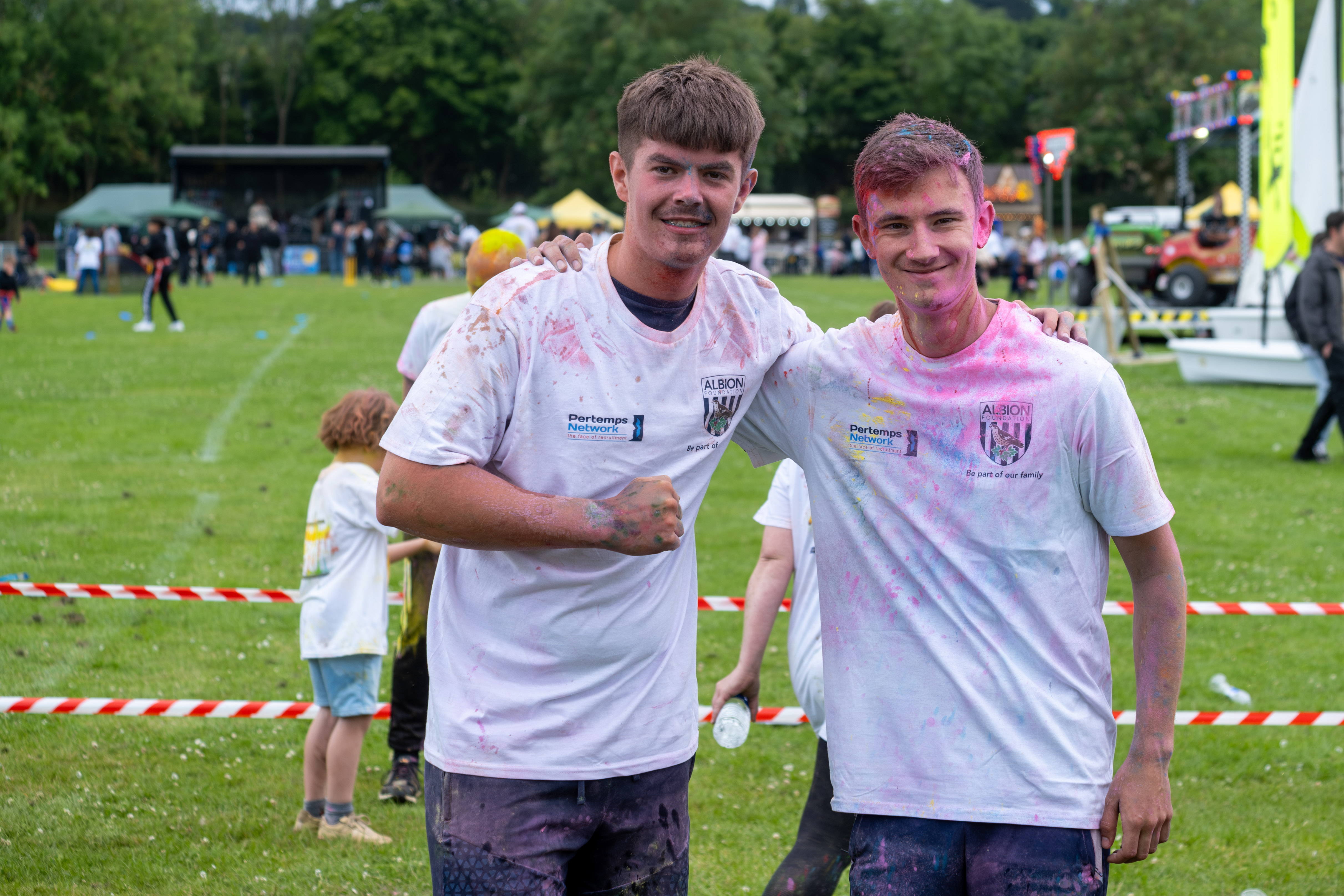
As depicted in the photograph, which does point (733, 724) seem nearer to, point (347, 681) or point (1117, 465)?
point (1117, 465)

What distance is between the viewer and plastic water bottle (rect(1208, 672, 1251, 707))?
21.0ft

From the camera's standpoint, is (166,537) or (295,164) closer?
(166,537)

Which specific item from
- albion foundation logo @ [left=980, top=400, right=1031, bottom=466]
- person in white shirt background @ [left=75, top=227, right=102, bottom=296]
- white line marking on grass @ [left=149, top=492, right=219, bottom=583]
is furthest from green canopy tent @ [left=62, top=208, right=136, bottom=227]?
albion foundation logo @ [left=980, top=400, right=1031, bottom=466]

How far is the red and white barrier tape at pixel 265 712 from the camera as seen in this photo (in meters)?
5.16

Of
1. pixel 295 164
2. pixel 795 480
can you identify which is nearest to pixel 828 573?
pixel 795 480

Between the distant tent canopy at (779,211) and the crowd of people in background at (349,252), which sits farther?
the distant tent canopy at (779,211)

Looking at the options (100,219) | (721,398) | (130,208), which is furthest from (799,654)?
(130,208)

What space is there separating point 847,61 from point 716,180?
8441 cm

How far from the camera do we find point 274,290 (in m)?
36.4

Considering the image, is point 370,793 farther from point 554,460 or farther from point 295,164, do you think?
point 295,164

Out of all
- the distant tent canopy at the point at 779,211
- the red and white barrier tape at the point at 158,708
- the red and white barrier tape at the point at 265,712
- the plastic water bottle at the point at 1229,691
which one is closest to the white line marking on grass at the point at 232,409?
the red and white barrier tape at the point at 265,712

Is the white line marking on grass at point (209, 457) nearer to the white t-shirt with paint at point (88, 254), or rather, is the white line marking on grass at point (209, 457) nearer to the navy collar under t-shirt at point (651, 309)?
the navy collar under t-shirt at point (651, 309)

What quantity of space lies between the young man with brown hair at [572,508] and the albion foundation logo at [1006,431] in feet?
1.82

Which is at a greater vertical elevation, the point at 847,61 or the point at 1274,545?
the point at 847,61
